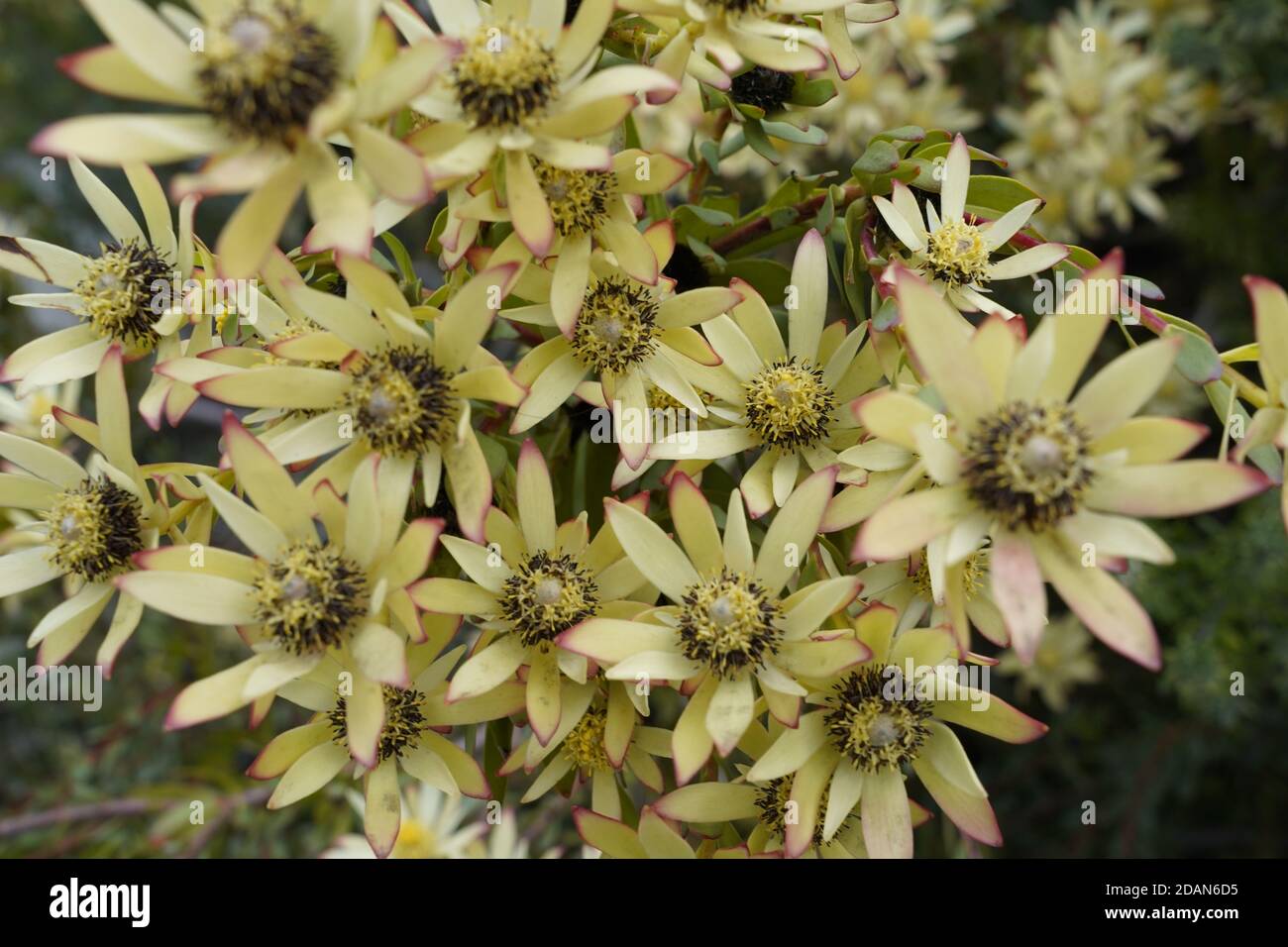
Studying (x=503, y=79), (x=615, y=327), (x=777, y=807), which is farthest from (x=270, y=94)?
(x=777, y=807)

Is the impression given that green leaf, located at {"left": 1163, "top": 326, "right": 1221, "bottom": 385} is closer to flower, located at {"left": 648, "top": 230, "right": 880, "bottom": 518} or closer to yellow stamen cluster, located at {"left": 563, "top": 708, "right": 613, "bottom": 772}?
flower, located at {"left": 648, "top": 230, "right": 880, "bottom": 518}

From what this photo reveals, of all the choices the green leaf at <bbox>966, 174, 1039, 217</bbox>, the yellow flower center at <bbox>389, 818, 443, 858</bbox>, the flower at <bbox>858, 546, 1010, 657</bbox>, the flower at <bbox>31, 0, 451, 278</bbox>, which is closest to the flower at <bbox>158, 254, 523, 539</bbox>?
the flower at <bbox>31, 0, 451, 278</bbox>

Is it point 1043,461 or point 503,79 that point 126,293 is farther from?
point 1043,461

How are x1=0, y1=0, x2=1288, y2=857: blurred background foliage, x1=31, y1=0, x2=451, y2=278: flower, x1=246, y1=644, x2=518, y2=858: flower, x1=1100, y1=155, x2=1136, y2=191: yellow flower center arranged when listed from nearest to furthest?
1. x1=31, y1=0, x2=451, y2=278: flower
2. x1=246, y1=644, x2=518, y2=858: flower
3. x1=0, y1=0, x2=1288, y2=857: blurred background foliage
4. x1=1100, y1=155, x2=1136, y2=191: yellow flower center

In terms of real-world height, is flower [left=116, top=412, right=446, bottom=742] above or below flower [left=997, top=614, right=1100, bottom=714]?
above

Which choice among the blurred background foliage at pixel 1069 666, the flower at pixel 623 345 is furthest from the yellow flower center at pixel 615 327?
the blurred background foliage at pixel 1069 666

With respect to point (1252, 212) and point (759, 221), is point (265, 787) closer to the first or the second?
point (759, 221)

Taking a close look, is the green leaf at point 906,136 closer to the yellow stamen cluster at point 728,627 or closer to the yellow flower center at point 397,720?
the yellow stamen cluster at point 728,627

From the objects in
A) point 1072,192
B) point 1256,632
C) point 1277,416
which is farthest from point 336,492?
point 1072,192
